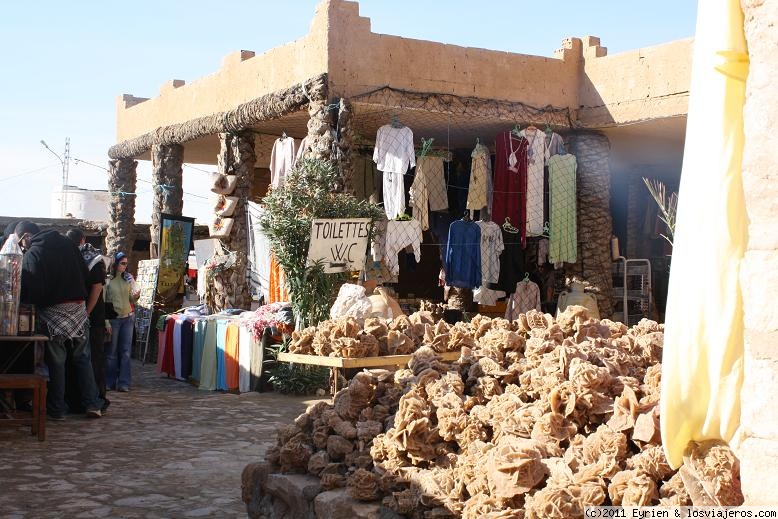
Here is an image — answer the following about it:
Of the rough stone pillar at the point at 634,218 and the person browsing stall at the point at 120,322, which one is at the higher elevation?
the rough stone pillar at the point at 634,218

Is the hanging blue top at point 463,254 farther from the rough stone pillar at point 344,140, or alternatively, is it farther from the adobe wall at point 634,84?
the adobe wall at point 634,84

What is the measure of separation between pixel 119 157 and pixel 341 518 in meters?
16.1

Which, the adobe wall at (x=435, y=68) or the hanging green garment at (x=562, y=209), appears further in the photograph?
the hanging green garment at (x=562, y=209)

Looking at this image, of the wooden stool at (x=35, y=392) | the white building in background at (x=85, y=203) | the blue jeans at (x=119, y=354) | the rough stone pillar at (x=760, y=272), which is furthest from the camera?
the white building in background at (x=85, y=203)

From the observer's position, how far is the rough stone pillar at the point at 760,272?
286 cm

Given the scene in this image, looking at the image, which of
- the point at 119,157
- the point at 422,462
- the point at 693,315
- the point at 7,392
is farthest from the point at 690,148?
the point at 119,157

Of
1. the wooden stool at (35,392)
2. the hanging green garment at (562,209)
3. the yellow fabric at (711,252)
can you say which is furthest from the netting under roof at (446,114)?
the yellow fabric at (711,252)

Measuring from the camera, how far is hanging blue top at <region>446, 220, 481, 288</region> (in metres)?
13.2

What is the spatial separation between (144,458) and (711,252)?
5.38 metres

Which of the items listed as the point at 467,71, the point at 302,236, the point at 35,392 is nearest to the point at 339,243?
the point at 302,236

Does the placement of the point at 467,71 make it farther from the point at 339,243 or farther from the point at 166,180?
the point at 166,180

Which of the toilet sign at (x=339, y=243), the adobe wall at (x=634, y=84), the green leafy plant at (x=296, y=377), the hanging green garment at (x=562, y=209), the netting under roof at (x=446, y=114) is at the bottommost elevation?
the green leafy plant at (x=296, y=377)

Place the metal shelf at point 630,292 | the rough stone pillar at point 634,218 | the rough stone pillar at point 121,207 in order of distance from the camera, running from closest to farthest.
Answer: the metal shelf at point 630,292 < the rough stone pillar at point 634,218 < the rough stone pillar at point 121,207

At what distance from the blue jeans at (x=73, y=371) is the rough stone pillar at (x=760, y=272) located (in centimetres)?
720
